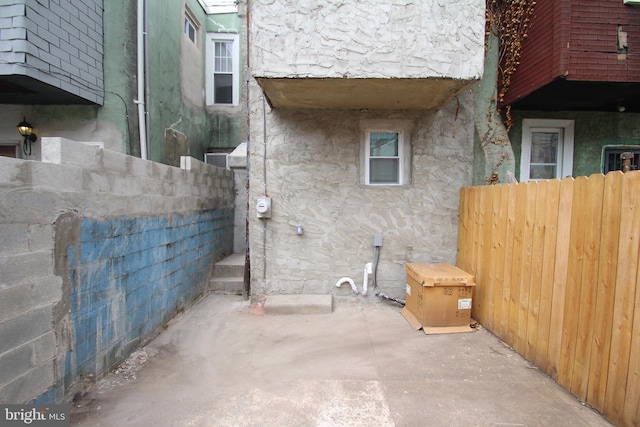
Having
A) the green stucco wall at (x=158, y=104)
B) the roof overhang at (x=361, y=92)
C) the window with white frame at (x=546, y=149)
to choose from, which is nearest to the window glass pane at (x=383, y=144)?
the roof overhang at (x=361, y=92)

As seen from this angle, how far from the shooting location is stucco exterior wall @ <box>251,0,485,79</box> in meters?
3.51

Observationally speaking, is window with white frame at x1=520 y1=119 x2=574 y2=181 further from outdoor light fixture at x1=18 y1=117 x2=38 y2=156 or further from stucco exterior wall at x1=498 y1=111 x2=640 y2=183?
outdoor light fixture at x1=18 y1=117 x2=38 y2=156

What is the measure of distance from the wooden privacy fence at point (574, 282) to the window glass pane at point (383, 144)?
1667 mm

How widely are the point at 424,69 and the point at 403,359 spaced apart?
3.23m

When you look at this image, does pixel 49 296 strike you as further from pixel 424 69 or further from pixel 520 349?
pixel 520 349

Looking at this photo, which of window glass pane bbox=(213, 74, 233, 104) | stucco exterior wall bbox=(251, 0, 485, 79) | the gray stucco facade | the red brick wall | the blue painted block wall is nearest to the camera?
the blue painted block wall

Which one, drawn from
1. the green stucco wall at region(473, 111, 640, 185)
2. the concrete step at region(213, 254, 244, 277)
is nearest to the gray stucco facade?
the concrete step at region(213, 254, 244, 277)

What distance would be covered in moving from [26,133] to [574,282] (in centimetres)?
823

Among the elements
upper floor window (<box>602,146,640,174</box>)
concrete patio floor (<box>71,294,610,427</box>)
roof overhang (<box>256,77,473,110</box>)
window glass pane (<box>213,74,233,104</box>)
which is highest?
window glass pane (<box>213,74,233,104</box>)

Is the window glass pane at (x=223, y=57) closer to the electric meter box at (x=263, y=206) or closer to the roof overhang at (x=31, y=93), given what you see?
the roof overhang at (x=31, y=93)

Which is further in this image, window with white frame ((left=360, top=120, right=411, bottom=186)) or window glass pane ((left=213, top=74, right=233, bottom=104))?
window glass pane ((left=213, top=74, right=233, bottom=104))

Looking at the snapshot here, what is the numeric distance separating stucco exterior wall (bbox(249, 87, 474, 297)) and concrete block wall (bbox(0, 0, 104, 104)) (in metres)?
3.03

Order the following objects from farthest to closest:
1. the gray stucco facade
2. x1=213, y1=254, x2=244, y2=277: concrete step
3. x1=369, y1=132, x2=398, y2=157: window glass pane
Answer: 1. x1=213, y1=254, x2=244, y2=277: concrete step
2. x1=369, y1=132, x2=398, y2=157: window glass pane
3. the gray stucco facade

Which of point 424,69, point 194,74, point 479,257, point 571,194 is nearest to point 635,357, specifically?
point 571,194
